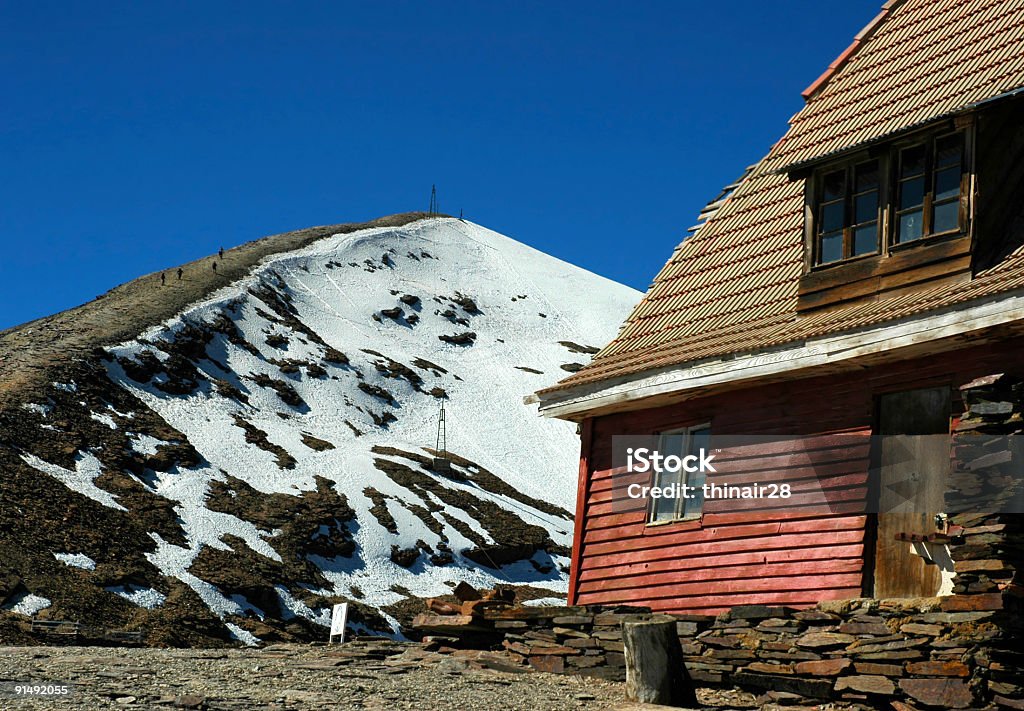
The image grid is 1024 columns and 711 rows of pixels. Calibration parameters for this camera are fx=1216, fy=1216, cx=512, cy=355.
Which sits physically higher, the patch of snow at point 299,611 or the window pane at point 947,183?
the window pane at point 947,183

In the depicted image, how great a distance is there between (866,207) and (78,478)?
3055cm

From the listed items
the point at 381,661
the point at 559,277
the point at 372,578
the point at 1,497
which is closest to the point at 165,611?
the point at 1,497

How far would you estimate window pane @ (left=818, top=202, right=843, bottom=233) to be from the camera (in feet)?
48.4

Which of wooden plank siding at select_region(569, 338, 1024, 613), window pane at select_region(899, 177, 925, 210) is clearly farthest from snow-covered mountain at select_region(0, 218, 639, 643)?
window pane at select_region(899, 177, 925, 210)

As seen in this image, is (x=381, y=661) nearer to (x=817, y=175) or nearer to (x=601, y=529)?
(x=601, y=529)

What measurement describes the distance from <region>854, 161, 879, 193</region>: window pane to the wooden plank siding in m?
2.33

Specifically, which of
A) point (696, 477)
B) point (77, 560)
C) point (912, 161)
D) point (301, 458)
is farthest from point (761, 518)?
point (301, 458)

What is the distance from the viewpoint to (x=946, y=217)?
13.6m

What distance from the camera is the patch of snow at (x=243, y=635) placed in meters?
31.2

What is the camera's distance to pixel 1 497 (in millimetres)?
34438

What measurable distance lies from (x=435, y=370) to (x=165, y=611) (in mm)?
41075

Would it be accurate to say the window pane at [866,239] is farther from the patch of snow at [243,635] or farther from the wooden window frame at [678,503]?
the patch of snow at [243,635]

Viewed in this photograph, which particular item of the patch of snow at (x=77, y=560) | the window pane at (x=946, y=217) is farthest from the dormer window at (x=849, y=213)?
the patch of snow at (x=77, y=560)

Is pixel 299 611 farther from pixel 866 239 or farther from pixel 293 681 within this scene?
pixel 866 239
